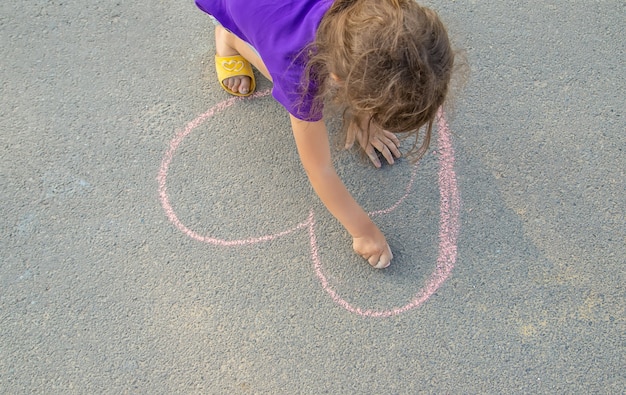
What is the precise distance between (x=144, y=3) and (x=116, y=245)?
111cm

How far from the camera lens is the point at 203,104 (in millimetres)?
2178

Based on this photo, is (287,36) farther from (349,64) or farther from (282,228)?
(282,228)

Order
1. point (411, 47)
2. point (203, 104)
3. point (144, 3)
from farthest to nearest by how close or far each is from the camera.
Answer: point (144, 3), point (203, 104), point (411, 47)

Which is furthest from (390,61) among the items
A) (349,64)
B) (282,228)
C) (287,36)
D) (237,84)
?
(237,84)

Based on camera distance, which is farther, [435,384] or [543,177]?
[543,177]

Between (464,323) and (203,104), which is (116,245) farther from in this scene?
(464,323)

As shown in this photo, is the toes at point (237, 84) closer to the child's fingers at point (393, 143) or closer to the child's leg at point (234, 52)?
the child's leg at point (234, 52)

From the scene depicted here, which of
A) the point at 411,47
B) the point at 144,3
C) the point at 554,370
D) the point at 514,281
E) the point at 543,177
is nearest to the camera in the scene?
the point at 411,47

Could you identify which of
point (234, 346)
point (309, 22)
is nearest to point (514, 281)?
point (234, 346)

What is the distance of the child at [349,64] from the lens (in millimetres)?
1194

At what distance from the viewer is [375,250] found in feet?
6.02

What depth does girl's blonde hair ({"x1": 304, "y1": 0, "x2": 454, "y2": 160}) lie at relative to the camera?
119cm

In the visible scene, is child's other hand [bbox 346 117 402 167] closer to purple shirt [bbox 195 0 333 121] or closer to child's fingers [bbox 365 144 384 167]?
child's fingers [bbox 365 144 384 167]

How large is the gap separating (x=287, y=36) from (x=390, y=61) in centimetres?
40
